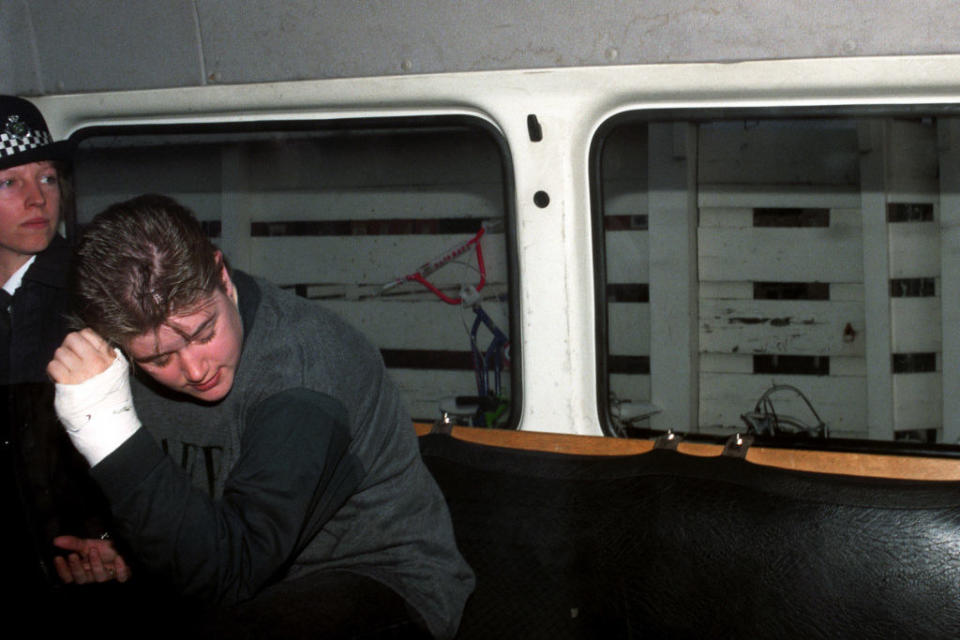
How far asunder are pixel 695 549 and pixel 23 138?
195 centimetres

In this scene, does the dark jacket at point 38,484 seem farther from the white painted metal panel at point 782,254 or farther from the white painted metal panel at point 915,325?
the white painted metal panel at point 915,325

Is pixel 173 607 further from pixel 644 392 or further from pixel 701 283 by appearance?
pixel 701 283

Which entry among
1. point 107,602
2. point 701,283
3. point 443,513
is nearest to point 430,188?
point 701,283

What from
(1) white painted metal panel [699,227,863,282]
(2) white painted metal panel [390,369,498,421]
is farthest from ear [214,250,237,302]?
(1) white painted metal panel [699,227,863,282]

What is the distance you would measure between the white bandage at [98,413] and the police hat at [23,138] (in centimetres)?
113

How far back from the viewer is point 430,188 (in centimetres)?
293

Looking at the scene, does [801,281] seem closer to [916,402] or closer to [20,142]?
[916,402]

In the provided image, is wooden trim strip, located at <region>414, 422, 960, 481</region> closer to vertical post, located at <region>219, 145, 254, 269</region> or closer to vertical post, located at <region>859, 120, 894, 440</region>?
vertical post, located at <region>859, 120, 894, 440</region>

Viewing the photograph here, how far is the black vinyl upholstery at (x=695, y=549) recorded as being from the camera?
5.92 feet

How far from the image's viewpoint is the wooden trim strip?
2043 mm

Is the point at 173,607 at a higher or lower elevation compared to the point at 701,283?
lower

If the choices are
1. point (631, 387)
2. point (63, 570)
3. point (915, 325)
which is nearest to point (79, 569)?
point (63, 570)

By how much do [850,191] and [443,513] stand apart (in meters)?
1.81

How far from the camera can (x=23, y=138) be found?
2.40 metres
